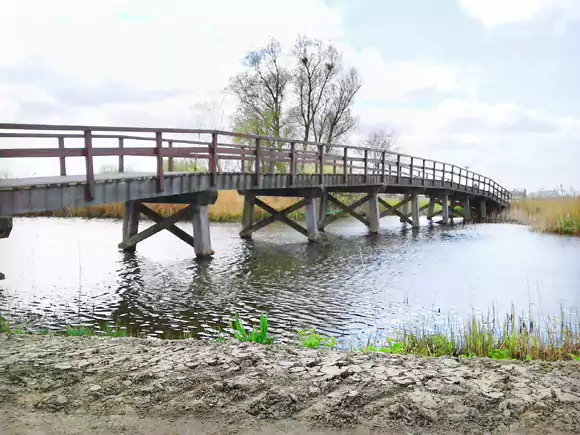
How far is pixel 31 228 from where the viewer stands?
2033cm

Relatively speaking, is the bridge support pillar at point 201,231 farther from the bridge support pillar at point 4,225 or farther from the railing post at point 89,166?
the bridge support pillar at point 4,225

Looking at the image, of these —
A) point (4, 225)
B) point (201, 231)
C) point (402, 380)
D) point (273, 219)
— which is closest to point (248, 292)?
point (4, 225)

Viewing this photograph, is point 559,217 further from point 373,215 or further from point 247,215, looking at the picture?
point 247,215

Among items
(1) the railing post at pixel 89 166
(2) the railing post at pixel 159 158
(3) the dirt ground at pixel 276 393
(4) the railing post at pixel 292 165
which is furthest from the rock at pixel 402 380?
(4) the railing post at pixel 292 165

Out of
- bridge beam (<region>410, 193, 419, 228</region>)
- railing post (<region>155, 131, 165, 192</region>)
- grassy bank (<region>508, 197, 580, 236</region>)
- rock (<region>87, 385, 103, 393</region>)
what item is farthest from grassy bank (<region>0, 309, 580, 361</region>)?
bridge beam (<region>410, 193, 419, 228</region>)

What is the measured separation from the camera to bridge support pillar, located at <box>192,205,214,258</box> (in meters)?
13.9

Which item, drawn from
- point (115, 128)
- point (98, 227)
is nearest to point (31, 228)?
point (98, 227)

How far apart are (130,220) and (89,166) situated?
18.1ft

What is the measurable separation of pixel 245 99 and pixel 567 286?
25217 millimetres

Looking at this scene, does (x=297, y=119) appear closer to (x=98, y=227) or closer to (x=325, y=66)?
(x=325, y=66)

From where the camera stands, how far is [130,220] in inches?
589

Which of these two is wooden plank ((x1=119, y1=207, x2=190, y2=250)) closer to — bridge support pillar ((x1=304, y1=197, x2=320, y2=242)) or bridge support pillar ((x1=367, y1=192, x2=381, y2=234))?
bridge support pillar ((x1=304, y1=197, x2=320, y2=242))

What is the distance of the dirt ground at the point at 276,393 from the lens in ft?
11.6

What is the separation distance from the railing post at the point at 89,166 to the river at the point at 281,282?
5.92ft
